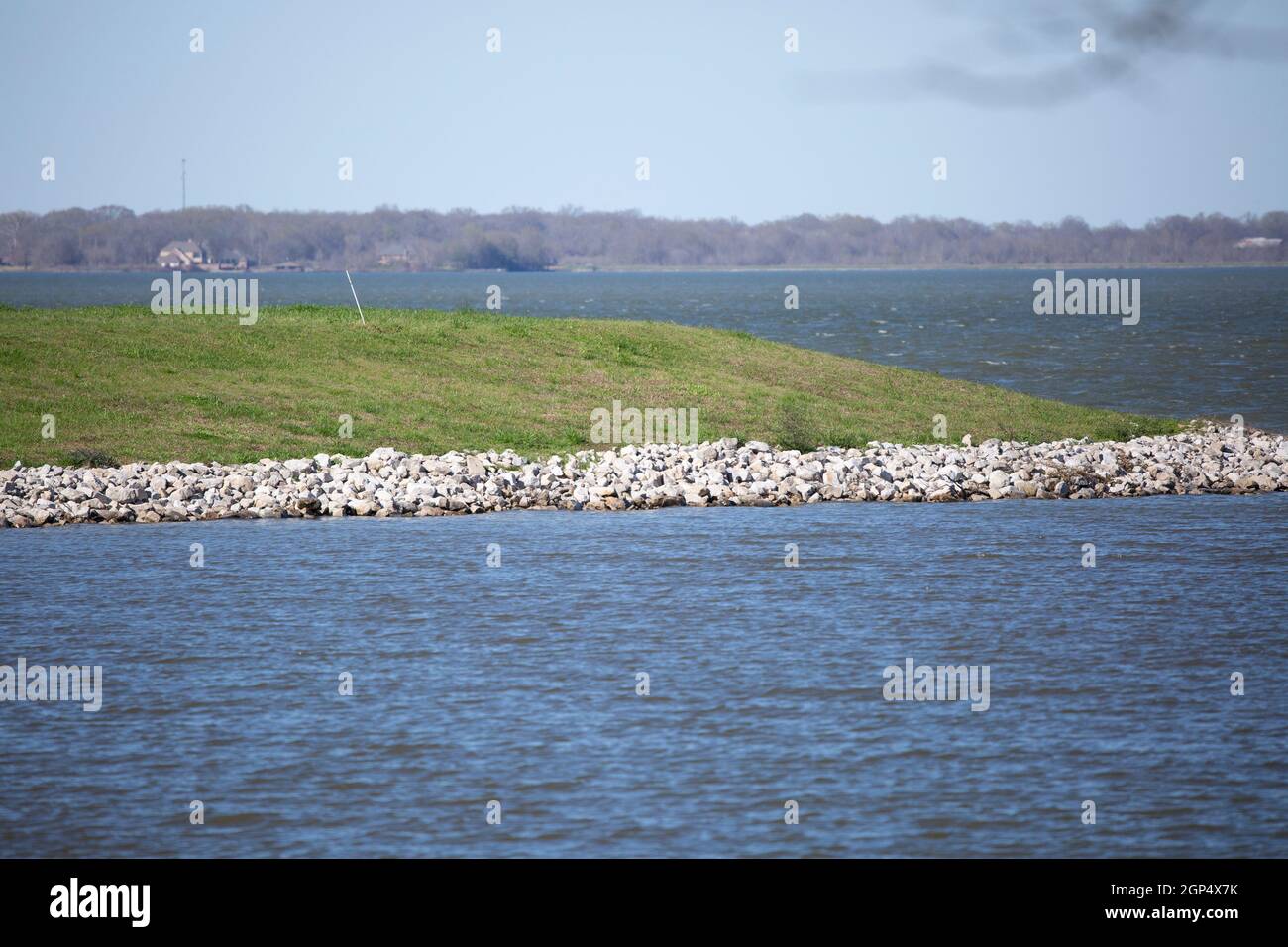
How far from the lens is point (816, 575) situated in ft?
64.7

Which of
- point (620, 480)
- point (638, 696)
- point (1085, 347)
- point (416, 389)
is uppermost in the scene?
point (1085, 347)

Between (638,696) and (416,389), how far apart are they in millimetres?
19197

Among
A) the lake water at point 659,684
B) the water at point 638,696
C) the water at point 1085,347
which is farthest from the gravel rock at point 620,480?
the water at point 1085,347

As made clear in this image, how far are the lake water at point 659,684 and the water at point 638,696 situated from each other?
0.15 feet

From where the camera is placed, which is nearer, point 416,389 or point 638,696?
point 638,696

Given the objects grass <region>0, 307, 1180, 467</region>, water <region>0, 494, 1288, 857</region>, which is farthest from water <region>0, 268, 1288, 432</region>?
water <region>0, 494, 1288, 857</region>

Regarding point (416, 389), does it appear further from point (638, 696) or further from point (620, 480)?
point (638, 696)

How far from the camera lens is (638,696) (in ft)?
46.4

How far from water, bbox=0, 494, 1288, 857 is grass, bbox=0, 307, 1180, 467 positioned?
577 cm

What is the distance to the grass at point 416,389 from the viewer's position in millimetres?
28422

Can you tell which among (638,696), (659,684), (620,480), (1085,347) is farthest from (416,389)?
(1085,347)

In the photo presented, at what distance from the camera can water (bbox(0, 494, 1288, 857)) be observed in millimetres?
10820

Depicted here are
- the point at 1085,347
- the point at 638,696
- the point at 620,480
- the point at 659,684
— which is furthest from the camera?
the point at 1085,347
